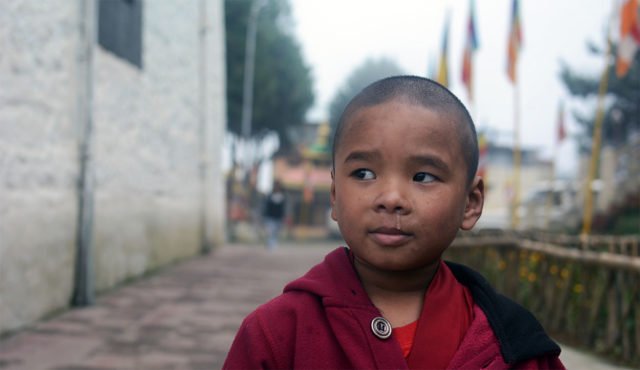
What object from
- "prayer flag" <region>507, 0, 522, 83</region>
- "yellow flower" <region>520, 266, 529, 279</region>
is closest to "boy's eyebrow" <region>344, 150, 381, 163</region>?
"yellow flower" <region>520, 266, 529, 279</region>

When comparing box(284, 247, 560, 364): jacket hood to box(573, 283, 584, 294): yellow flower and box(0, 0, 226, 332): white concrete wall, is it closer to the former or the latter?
box(0, 0, 226, 332): white concrete wall

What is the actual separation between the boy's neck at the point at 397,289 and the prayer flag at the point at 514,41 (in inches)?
434

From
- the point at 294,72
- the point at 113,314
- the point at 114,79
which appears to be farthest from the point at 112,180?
the point at 294,72

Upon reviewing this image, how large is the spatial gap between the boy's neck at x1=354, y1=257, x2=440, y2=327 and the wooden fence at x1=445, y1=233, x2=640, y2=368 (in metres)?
3.46

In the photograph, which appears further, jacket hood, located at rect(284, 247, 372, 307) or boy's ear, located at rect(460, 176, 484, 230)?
boy's ear, located at rect(460, 176, 484, 230)

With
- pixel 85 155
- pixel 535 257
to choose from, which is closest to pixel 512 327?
pixel 535 257

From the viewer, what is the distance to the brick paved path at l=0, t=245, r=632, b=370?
14.1 feet

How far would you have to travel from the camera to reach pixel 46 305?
5.53 m

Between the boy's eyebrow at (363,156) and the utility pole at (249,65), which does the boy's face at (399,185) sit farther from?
the utility pole at (249,65)

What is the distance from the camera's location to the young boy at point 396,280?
1.46 m

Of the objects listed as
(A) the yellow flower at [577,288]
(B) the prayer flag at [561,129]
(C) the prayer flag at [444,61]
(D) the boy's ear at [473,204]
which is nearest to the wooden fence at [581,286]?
(A) the yellow flower at [577,288]

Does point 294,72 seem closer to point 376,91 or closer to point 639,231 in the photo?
point 639,231

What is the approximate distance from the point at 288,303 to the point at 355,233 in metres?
0.22

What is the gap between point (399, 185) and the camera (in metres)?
1.48
